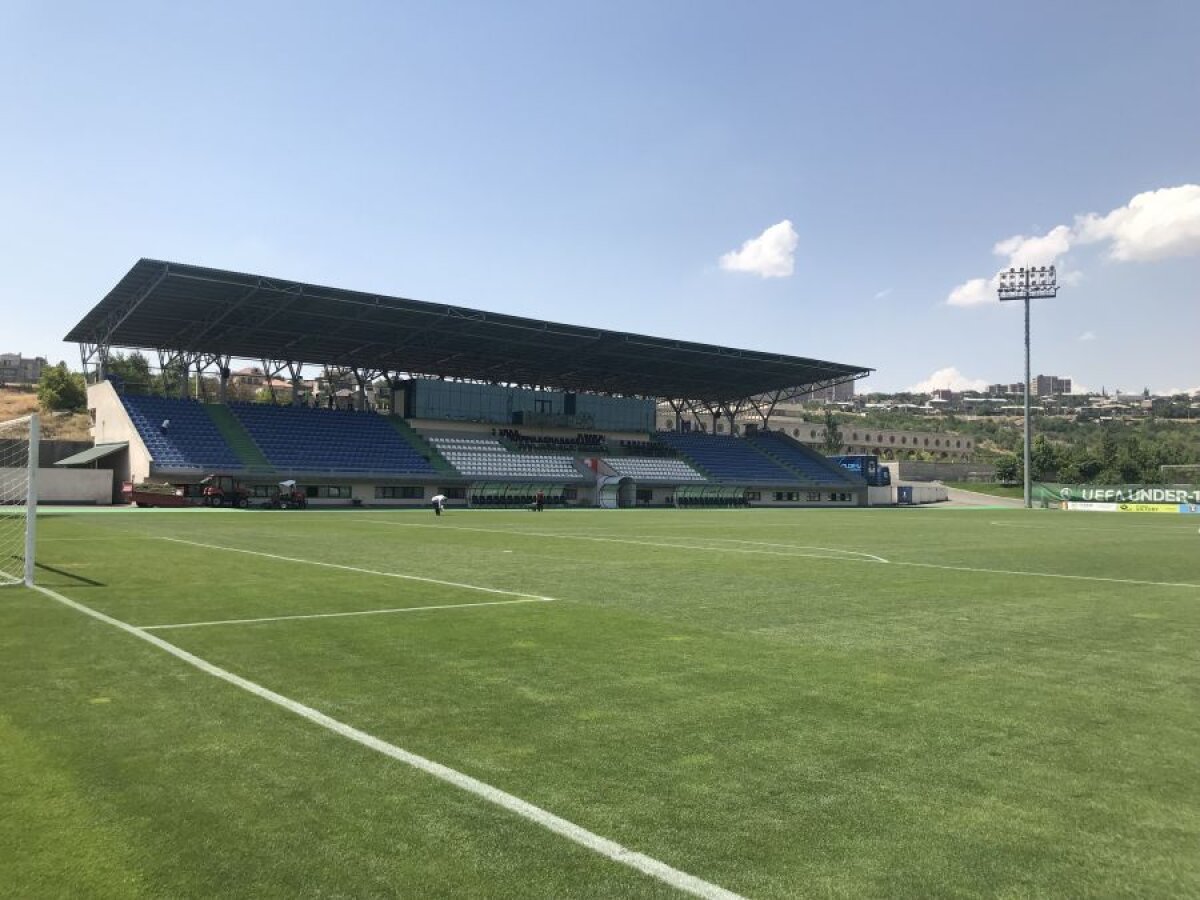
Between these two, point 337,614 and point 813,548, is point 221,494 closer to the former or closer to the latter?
point 813,548

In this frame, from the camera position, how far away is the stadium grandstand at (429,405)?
189ft

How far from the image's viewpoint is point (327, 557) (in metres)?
20.7

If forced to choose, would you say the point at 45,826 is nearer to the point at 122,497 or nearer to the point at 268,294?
the point at 268,294

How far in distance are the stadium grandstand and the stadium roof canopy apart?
0.20 m

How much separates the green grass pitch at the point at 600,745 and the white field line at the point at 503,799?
2.5 inches

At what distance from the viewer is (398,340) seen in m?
68.6

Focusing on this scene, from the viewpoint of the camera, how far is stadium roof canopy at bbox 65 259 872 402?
180 feet

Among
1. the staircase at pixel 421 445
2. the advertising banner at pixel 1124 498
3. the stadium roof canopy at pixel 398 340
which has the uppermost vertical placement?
the stadium roof canopy at pixel 398 340

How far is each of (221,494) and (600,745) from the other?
176 ft

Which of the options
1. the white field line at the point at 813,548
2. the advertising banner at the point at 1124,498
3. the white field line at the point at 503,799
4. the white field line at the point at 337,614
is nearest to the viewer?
the white field line at the point at 503,799

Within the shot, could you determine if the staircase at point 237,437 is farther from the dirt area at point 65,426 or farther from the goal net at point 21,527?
the goal net at point 21,527

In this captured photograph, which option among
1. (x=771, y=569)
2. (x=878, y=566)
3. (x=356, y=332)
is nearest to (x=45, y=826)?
(x=771, y=569)

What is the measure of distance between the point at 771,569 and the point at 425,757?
1492 centimetres

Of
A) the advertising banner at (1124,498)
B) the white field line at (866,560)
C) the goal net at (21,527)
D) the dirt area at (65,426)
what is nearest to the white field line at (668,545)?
the white field line at (866,560)
